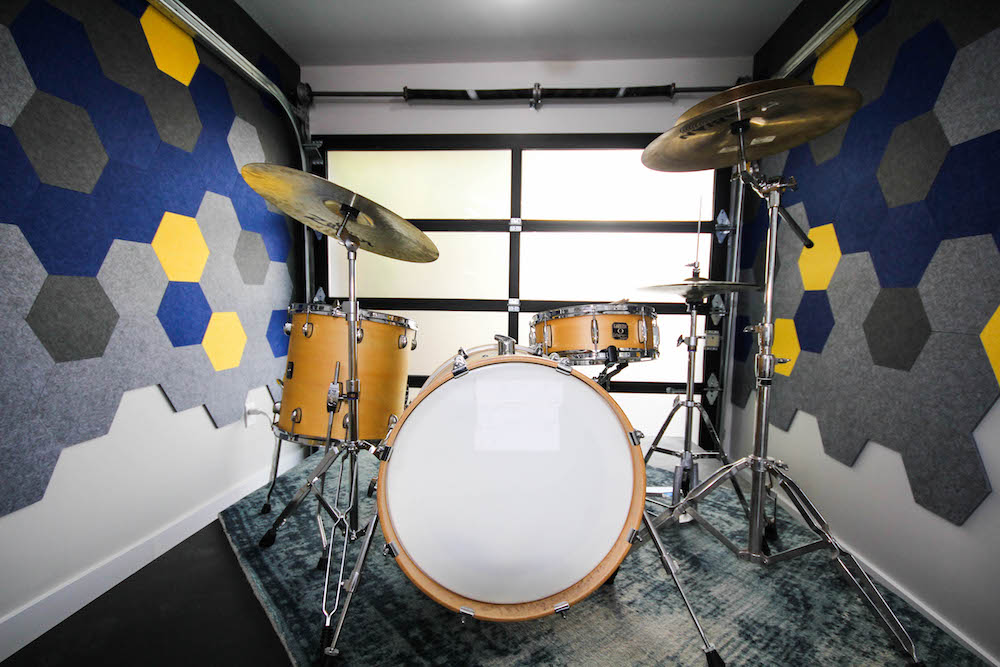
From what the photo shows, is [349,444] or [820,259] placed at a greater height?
[820,259]

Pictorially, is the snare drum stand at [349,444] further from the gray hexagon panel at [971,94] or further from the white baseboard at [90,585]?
the gray hexagon panel at [971,94]

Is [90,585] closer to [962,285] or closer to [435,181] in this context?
[435,181]

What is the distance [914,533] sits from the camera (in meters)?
1.29

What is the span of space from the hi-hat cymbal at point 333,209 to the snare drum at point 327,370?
30 cm

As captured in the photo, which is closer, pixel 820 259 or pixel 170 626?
pixel 170 626

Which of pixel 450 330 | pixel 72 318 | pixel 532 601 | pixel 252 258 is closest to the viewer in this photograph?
pixel 532 601

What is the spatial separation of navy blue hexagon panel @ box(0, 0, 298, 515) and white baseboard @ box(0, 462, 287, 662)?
1.06 ft

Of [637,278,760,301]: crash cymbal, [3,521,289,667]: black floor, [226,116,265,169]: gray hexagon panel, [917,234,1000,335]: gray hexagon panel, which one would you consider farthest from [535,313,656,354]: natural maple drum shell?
[226,116,265,169]: gray hexagon panel

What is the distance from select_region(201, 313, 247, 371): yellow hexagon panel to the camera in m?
1.80

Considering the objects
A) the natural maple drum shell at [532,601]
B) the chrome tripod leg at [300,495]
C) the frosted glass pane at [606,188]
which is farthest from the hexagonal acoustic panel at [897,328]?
the chrome tripod leg at [300,495]

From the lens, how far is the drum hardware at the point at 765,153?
1.04 metres

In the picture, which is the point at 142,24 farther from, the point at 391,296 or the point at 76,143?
the point at 391,296

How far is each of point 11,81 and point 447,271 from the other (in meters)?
1.85

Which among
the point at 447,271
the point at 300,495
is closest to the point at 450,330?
the point at 447,271
